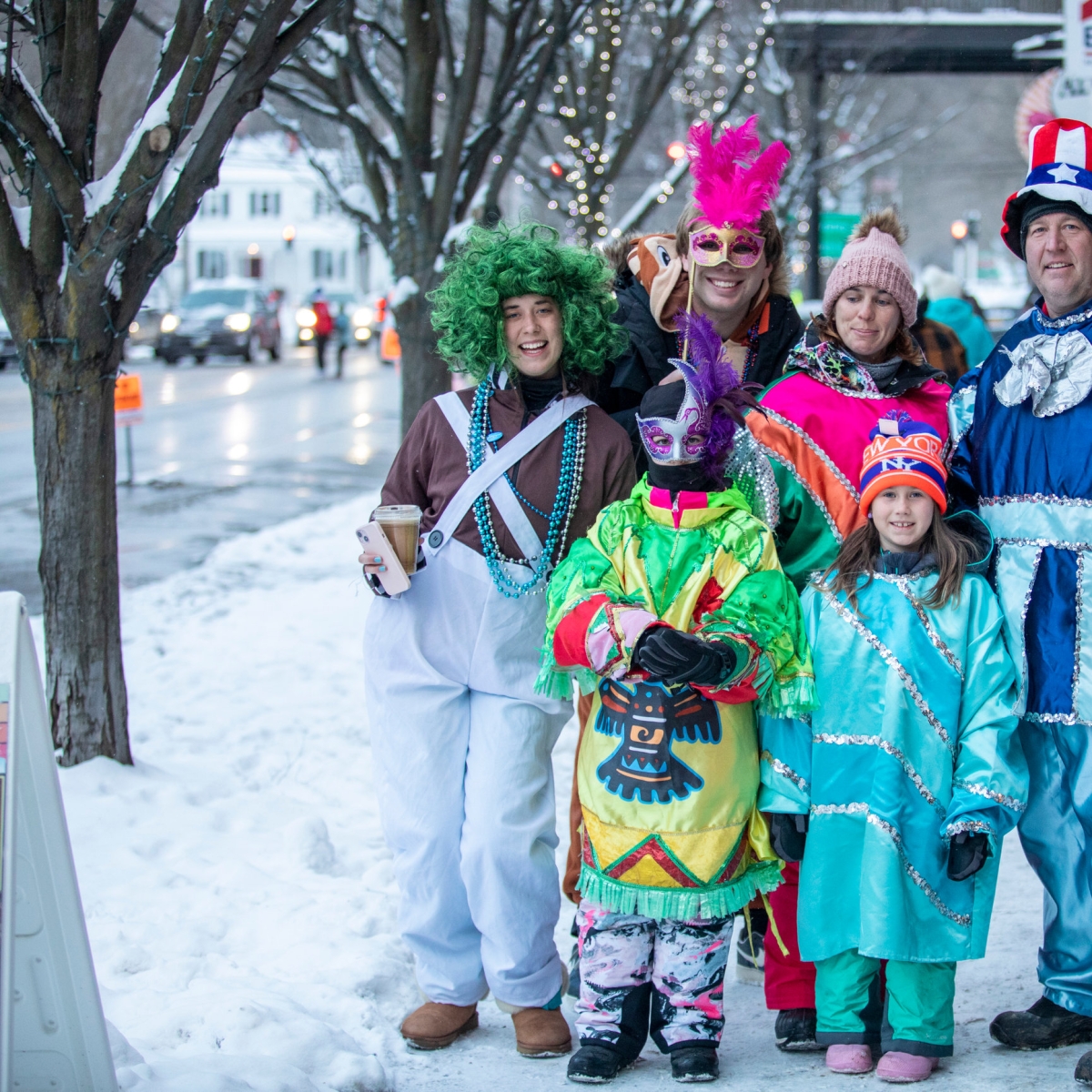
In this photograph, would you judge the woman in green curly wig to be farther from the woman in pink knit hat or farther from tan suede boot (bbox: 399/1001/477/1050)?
the woman in pink knit hat

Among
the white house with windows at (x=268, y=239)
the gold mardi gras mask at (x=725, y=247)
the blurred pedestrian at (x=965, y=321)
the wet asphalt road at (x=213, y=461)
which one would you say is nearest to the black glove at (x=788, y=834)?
the gold mardi gras mask at (x=725, y=247)

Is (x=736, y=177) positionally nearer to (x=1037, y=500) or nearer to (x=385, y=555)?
(x=1037, y=500)

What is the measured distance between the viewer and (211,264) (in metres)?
64.9

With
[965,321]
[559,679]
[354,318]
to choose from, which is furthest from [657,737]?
[354,318]

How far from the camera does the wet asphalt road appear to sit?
32.5ft

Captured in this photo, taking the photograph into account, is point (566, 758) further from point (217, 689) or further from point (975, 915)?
point (975, 915)

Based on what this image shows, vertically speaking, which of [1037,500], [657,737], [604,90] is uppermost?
[604,90]

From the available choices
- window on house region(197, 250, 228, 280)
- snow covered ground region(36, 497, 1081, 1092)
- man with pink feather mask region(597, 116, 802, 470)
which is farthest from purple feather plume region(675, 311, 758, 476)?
window on house region(197, 250, 228, 280)

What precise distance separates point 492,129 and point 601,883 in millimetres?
5572

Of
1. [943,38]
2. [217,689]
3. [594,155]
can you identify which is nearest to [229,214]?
[943,38]

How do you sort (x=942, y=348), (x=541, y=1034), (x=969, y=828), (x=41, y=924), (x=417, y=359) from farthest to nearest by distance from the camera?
(x=417, y=359), (x=942, y=348), (x=541, y=1034), (x=969, y=828), (x=41, y=924)

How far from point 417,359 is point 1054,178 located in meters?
5.23

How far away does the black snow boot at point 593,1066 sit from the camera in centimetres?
299

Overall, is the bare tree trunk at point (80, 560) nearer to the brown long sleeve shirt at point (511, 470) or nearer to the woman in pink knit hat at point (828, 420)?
the brown long sleeve shirt at point (511, 470)
